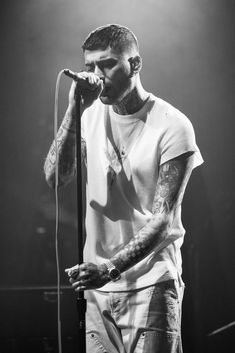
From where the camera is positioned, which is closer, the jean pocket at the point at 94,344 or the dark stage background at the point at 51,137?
the jean pocket at the point at 94,344

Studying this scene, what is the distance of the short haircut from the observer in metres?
2.07

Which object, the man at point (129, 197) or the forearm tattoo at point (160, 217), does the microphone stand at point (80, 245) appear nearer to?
the man at point (129, 197)

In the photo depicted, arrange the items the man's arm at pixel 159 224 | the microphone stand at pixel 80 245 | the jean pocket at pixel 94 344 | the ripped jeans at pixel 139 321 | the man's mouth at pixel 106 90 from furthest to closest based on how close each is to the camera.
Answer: the man's mouth at pixel 106 90, the jean pocket at pixel 94 344, the ripped jeans at pixel 139 321, the man's arm at pixel 159 224, the microphone stand at pixel 80 245

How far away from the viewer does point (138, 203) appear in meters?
2.00

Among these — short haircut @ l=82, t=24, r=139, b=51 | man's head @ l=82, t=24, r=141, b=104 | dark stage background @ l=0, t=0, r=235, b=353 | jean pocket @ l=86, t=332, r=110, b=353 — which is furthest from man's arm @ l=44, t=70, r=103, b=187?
jean pocket @ l=86, t=332, r=110, b=353

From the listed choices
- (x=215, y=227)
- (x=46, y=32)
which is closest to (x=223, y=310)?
(x=215, y=227)

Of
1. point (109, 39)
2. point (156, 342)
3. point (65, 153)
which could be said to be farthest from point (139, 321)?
point (109, 39)

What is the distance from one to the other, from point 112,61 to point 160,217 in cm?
68

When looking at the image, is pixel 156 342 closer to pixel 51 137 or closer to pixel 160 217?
pixel 160 217

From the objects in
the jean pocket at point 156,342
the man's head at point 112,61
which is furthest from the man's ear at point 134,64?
the jean pocket at point 156,342

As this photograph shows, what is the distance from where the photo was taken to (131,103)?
2.10m

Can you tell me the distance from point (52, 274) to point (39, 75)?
3.35 feet

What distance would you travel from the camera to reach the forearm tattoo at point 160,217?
1.81 meters

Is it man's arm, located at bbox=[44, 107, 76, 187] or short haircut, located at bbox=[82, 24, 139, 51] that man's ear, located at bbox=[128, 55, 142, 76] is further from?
man's arm, located at bbox=[44, 107, 76, 187]
